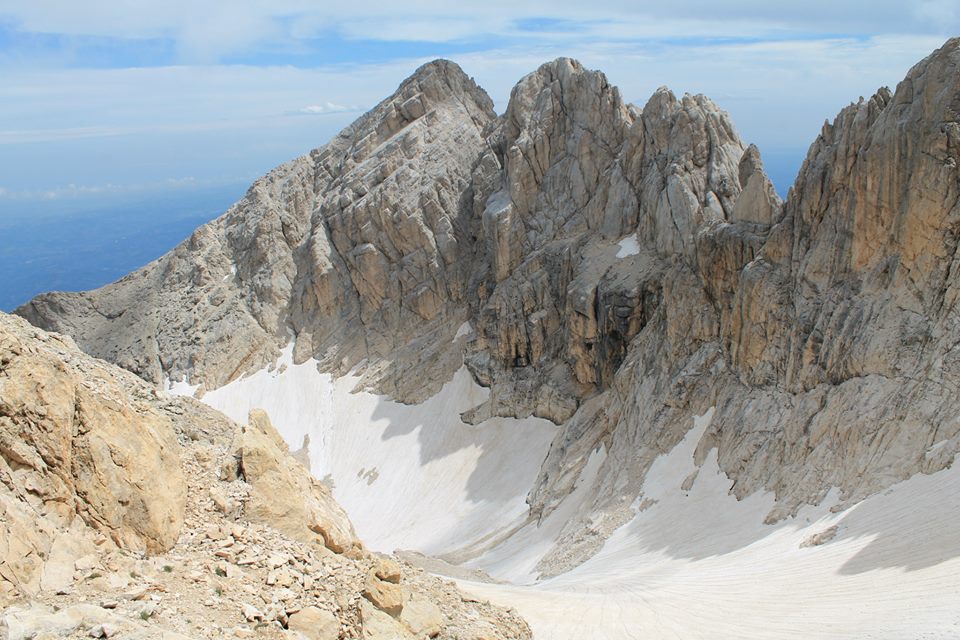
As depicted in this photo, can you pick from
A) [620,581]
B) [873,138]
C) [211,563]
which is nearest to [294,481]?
[211,563]

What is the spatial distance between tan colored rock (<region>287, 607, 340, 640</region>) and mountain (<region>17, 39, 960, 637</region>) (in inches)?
491

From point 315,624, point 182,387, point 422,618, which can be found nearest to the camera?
point 315,624

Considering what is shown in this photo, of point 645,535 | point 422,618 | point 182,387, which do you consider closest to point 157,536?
point 422,618

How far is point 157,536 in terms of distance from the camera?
14.5 metres

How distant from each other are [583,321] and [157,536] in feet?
155

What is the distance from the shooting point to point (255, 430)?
1833 centimetres

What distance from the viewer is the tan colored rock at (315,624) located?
13.2 m

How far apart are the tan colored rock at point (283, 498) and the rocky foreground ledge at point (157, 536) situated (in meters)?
0.04

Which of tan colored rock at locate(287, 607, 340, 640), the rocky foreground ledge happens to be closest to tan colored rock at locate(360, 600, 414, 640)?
the rocky foreground ledge

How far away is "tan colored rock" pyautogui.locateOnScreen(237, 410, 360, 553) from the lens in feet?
54.1

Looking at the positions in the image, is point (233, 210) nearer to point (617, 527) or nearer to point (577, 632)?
point (617, 527)

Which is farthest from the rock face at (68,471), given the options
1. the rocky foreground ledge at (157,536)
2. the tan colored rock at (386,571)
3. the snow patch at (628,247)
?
the snow patch at (628,247)

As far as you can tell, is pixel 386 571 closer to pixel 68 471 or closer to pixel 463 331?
pixel 68 471

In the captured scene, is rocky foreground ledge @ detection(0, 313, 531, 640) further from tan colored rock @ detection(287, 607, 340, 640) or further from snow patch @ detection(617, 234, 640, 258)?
snow patch @ detection(617, 234, 640, 258)
